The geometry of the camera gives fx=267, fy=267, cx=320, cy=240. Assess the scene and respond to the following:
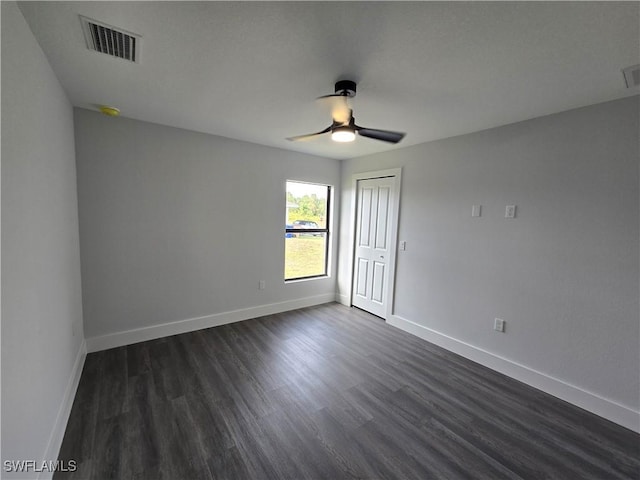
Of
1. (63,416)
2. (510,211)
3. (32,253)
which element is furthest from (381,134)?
(63,416)

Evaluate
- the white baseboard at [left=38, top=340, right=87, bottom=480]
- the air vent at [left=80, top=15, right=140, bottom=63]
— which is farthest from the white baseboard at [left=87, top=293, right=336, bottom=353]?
the air vent at [left=80, top=15, right=140, bottom=63]

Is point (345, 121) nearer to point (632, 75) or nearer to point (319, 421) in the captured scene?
point (632, 75)

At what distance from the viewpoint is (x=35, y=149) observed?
1441 mm

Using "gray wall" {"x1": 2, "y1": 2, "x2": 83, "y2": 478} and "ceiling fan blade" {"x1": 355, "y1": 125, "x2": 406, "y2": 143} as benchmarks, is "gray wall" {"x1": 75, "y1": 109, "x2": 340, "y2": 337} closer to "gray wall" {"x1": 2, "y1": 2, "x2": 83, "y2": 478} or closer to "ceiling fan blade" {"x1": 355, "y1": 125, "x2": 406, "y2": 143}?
"gray wall" {"x1": 2, "y1": 2, "x2": 83, "y2": 478}

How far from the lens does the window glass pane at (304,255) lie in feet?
13.5

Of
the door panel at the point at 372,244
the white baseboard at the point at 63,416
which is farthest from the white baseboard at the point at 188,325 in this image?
the door panel at the point at 372,244

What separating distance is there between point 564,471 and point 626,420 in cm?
86

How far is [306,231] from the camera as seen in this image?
4.26 meters

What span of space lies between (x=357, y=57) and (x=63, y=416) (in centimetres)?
294

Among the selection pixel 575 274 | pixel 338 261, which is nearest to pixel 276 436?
pixel 575 274

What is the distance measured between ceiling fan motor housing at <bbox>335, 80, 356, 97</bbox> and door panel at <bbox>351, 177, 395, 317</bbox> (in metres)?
1.99

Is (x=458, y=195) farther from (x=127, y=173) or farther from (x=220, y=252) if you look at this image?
(x=127, y=173)

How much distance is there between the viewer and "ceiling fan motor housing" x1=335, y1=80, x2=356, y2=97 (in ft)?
5.90

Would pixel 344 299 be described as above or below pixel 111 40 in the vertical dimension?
below
